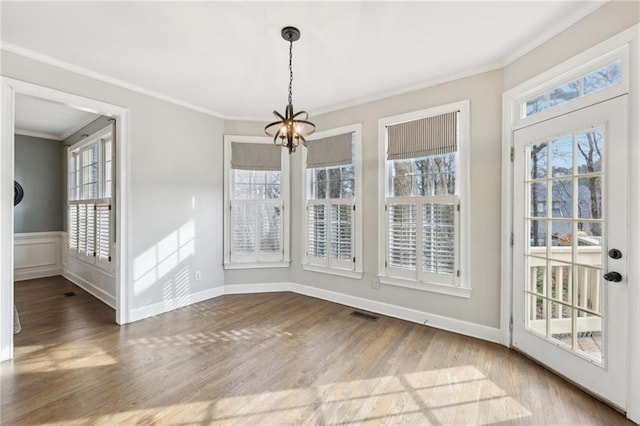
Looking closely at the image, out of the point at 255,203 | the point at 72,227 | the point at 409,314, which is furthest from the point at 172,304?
the point at 409,314

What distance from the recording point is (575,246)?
2.21 metres

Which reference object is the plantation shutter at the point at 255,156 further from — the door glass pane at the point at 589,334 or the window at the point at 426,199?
the door glass pane at the point at 589,334

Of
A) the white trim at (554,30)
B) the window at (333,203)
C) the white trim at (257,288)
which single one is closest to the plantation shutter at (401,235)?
the window at (333,203)

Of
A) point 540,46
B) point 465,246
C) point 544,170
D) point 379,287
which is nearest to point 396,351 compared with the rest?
point 379,287

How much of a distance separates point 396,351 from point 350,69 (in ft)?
9.52

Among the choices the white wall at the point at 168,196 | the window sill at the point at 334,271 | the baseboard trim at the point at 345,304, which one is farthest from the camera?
the window sill at the point at 334,271

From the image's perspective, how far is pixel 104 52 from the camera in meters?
2.69

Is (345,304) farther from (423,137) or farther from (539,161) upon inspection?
(539,161)

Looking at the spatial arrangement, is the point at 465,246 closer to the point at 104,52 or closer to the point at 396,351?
the point at 396,351

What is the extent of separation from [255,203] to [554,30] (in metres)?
3.91

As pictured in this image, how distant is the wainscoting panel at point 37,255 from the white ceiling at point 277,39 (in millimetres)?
4225

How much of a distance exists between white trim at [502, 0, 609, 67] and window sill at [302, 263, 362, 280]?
2.89m

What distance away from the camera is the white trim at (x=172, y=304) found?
350cm

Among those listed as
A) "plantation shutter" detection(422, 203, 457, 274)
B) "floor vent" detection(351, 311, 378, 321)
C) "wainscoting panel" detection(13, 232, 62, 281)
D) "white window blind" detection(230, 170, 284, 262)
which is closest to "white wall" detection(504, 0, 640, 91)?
"plantation shutter" detection(422, 203, 457, 274)
